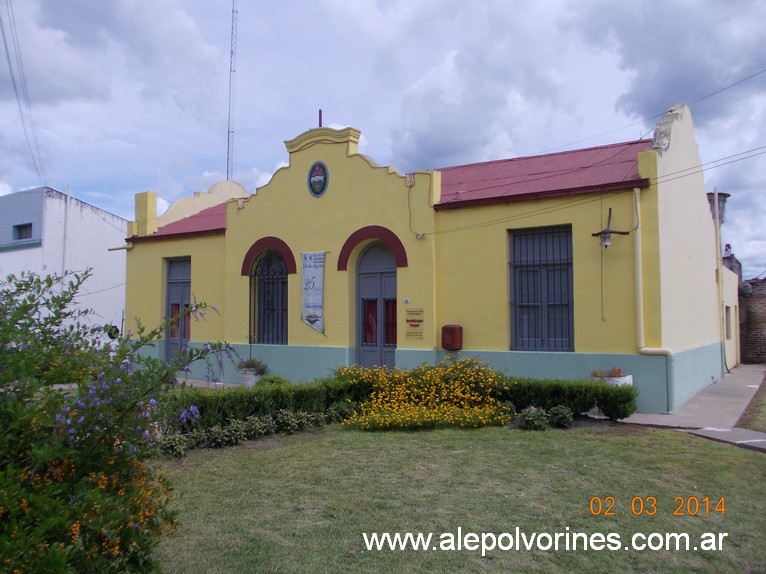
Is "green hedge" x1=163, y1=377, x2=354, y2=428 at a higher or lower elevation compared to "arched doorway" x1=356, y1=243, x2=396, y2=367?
lower

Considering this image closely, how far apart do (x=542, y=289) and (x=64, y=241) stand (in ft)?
69.2

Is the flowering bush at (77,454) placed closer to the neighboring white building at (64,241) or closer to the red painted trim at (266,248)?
the red painted trim at (266,248)

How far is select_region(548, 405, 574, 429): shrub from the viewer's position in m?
9.84

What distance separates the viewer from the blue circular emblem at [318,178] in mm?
15375

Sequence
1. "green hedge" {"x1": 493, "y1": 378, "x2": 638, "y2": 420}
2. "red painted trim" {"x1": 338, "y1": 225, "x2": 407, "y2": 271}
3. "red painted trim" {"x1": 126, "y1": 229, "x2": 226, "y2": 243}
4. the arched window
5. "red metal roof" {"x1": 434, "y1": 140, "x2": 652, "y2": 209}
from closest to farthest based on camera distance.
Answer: "green hedge" {"x1": 493, "y1": 378, "x2": 638, "y2": 420}, "red metal roof" {"x1": 434, "y1": 140, "x2": 652, "y2": 209}, "red painted trim" {"x1": 338, "y1": 225, "x2": 407, "y2": 271}, the arched window, "red painted trim" {"x1": 126, "y1": 229, "x2": 226, "y2": 243}

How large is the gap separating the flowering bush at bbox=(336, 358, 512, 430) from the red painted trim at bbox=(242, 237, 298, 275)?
475cm

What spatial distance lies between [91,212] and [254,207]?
46.3 ft

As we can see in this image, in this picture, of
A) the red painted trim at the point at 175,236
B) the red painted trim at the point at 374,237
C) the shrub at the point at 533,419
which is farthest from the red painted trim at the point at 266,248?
the shrub at the point at 533,419

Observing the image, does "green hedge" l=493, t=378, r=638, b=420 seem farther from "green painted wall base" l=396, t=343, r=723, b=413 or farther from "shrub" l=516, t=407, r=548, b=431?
"green painted wall base" l=396, t=343, r=723, b=413

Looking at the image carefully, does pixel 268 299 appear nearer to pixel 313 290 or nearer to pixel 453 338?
pixel 313 290

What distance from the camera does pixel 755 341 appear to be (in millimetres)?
25234

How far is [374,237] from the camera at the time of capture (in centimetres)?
1452

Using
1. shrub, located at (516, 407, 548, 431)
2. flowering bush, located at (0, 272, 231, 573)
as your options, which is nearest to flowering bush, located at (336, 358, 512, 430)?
shrub, located at (516, 407, 548, 431)

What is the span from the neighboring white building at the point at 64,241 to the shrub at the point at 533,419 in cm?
1988
